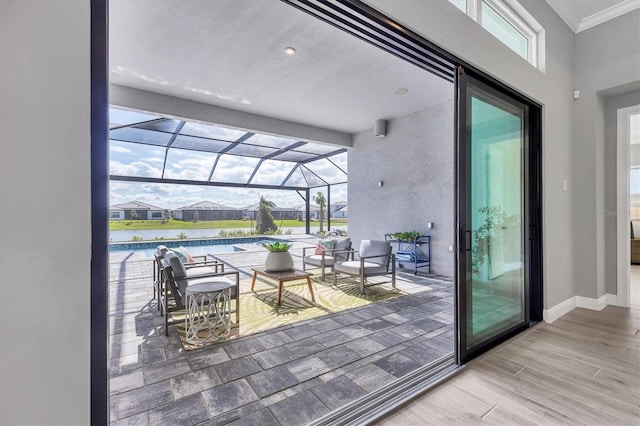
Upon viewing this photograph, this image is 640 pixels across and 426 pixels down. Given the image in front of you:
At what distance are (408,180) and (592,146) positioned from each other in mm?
3092

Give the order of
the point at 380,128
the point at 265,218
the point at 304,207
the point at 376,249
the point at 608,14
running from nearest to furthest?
the point at 608,14, the point at 376,249, the point at 380,128, the point at 265,218, the point at 304,207

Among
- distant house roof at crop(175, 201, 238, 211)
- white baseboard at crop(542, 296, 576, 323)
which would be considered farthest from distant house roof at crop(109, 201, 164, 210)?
white baseboard at crop(542, 296, 576, 323)

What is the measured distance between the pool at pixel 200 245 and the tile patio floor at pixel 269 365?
659 cm

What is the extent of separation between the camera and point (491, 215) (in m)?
2.73

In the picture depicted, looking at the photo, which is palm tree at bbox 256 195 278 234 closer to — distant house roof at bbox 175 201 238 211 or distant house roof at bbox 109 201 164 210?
distant house roof at bbox 175 201 238 211

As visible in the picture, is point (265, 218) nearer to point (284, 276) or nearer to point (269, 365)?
point (284, 276)

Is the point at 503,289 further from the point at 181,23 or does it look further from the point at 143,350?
the point at 181,23

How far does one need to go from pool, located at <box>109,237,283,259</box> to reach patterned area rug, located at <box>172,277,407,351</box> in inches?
221

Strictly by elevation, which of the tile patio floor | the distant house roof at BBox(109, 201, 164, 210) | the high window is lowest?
the tile patio floor

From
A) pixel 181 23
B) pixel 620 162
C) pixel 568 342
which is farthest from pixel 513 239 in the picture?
pixel 181 23

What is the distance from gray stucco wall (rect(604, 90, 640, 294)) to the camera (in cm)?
373

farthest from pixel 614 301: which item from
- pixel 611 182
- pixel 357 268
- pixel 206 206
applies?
pixel 206 206

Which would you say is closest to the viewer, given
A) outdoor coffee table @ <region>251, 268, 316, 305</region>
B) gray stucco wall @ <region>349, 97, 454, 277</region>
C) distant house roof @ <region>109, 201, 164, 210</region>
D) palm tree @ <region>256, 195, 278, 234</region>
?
outdoor coffee table @ <region>251, 268, 316, 305</region>

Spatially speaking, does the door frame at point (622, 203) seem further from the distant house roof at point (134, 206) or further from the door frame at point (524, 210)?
the distant house roof at point (134, 206)
